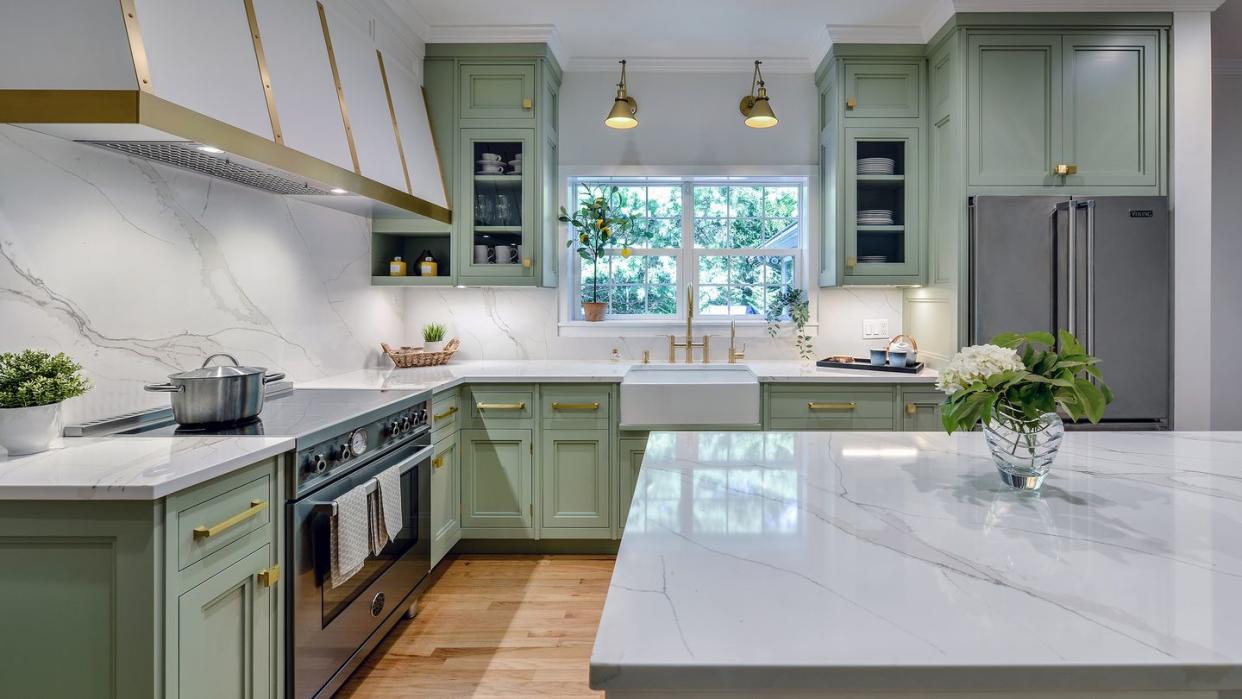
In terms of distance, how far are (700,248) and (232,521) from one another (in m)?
3.08

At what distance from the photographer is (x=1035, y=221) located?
9.70 feet

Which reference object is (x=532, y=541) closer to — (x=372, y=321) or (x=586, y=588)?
(x=586, y=588)

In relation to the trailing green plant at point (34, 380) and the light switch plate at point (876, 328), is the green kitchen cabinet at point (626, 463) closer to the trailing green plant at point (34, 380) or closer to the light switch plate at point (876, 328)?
the light switch plate at point (876, 328)

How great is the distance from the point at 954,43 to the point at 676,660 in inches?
135

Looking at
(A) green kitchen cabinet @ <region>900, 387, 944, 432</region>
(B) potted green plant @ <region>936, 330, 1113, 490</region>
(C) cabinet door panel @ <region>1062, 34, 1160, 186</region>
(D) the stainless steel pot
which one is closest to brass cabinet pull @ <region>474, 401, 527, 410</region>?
(D) the stainless steel pot

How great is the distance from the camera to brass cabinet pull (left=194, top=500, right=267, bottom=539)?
54.3 inches

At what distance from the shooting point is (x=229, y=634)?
1.49 m

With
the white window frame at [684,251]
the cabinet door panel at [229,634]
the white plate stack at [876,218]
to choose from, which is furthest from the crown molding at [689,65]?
the cabinet door panel at [229,634]

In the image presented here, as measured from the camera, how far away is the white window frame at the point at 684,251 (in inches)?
151

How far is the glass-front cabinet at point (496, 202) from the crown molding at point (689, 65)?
2.24ft

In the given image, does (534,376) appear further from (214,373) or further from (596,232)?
(214,373)

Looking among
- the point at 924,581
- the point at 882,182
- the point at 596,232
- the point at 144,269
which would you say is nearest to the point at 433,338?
the point at 596,232

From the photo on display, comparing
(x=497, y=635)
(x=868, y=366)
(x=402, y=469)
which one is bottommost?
(x=497, y=635)

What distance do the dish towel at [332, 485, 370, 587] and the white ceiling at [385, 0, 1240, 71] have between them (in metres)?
2.42
